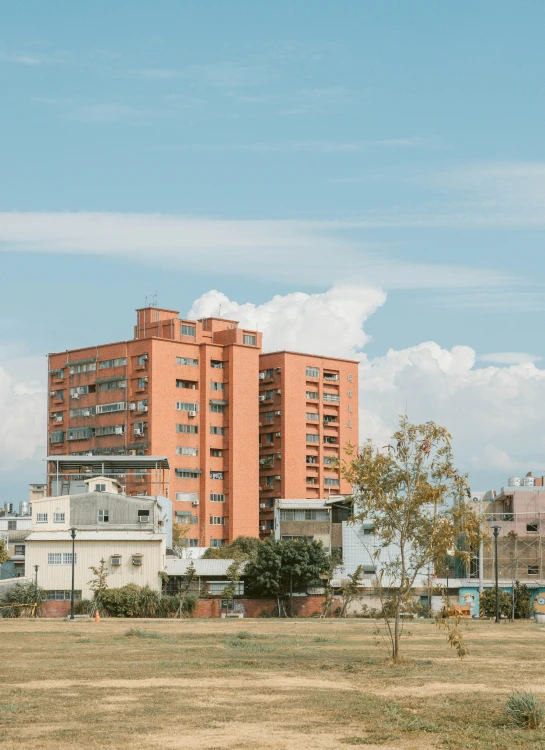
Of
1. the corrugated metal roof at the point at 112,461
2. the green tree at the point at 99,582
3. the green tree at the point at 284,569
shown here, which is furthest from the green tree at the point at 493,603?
the corrugated metal roof at the point at 112,461

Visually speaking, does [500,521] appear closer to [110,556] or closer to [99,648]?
[110,556]

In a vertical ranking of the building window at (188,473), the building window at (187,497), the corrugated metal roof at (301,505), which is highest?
the building window at (188,473)

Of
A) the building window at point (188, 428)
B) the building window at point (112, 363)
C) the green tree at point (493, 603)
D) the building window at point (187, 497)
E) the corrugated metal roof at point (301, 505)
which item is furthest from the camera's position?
the building window at point (112, 363)

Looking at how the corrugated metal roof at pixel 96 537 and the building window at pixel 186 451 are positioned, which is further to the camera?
the building window at pixel 186 451

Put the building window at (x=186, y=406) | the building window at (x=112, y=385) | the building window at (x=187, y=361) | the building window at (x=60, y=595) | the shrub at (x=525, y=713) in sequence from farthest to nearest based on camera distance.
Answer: the building window at (x=112, y=385)
the building window at (x=187, y=361)
the building window at (x=186, y=406)
the building window at (x=60, y=595)
the shrub at (x=525, y=713)

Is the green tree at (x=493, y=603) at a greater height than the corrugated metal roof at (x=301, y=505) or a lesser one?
lesser

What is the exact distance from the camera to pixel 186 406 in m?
154

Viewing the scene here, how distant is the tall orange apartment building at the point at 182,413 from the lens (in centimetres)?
15062

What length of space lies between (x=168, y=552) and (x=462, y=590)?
2565cm

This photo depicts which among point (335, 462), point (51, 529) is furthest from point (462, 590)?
point (335, 462)

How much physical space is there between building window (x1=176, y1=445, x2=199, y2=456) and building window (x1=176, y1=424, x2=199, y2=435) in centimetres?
219

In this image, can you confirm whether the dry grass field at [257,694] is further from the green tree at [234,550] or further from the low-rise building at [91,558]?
the green tree at [234,550]

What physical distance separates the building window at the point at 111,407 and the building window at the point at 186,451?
30.2 feet

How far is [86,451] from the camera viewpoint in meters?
156
